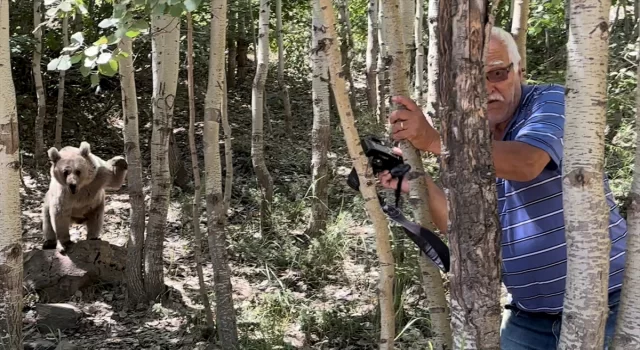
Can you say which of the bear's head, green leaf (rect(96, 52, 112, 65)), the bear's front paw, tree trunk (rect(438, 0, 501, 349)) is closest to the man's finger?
tree trunk (rect(438, 0, 501, 349))

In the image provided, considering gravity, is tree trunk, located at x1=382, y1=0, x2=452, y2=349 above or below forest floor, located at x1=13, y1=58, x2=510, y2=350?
above

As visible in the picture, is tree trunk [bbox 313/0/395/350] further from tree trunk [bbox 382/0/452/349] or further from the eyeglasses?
the eyeglasses

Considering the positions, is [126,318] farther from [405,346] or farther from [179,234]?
[405,346]

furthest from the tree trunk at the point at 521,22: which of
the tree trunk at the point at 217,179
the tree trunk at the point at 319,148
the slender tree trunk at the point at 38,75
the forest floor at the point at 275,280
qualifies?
the slender tree trunk at the point at 38,75

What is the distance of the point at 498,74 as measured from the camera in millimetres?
2838

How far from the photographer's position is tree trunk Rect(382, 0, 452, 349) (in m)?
2.75

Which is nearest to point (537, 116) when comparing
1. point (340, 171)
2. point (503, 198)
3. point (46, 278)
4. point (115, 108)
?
point (503, 198)

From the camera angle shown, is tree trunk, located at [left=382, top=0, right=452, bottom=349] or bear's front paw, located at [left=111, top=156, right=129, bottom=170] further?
bear's front paw, located at [left=111, top=156, right=129, bottom=170]

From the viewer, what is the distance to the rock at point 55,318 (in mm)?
5977

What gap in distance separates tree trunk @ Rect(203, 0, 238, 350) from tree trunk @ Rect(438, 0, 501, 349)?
9.63ft

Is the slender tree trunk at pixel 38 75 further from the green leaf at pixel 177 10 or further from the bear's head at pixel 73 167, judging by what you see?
the green leaf at pixel 177 10

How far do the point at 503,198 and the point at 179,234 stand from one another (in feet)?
19.6

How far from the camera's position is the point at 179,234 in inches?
327

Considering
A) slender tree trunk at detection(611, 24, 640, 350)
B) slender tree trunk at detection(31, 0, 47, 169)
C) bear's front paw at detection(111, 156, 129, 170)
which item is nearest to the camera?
slender tree trunk at detection(611, 24, 640, 350)
